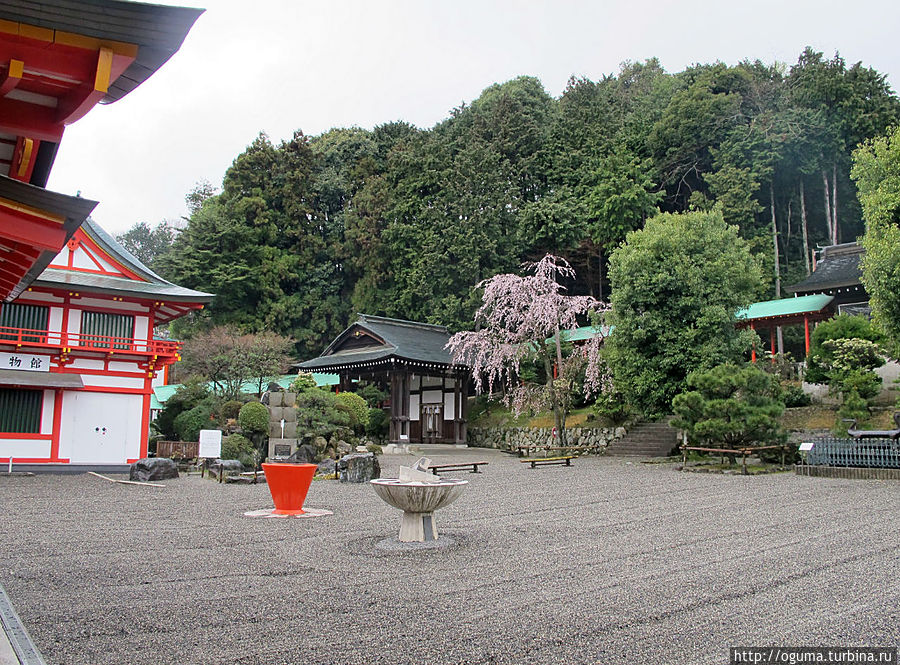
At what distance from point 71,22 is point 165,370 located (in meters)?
35.8

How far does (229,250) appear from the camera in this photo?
3475 cm

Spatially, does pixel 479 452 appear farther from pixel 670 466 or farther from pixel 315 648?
pixel 315 648

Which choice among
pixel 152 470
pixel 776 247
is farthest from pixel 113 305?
pixel 776 247

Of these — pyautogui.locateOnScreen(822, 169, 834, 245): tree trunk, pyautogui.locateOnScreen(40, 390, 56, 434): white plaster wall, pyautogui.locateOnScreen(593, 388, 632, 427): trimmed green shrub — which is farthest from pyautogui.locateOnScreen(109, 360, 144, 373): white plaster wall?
pyautogui.locateOnScreen(822, 169, 834, 245): tree trunk

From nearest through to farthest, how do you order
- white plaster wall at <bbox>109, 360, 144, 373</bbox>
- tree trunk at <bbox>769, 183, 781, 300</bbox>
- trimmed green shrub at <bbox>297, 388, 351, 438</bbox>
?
1. white plaster wall at <bbox>109, 360, 144, 373</bbox>
2. trimmed green shrub at <bbox>297, 388, 351, 438</bbox>
3. tree trunk at <bbox>769, 183, 781, 300</bbox>

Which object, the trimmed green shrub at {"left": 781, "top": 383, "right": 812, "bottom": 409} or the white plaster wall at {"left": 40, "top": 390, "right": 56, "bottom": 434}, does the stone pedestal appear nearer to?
the white plaster wall at {"left": 40, "top": 390, "right": 56, "bottom": 434}

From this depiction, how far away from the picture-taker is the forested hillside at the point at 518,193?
96.8 feet

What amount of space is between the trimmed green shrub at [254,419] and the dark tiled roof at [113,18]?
1579 centimetres

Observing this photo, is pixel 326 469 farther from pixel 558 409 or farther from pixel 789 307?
pixel 789 307

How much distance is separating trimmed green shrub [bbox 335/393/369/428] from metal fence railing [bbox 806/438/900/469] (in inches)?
494

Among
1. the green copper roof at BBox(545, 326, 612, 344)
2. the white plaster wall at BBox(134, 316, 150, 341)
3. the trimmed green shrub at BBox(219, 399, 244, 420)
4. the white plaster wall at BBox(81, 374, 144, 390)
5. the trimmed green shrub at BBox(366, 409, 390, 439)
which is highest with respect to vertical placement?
the green copper roof at BBox(545, 326, 612, 344)

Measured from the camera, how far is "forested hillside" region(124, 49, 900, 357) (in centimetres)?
2950

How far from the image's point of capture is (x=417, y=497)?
21.5 feet

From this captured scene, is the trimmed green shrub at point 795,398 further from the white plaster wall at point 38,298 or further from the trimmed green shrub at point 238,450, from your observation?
the white plaster wall at point 38,298
